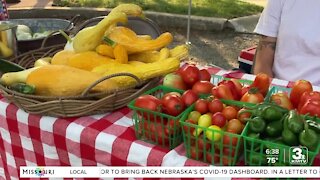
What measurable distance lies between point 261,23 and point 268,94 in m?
0.80

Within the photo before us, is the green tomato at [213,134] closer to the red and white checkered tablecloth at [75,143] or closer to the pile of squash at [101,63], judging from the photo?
the red and white checkered tablecloth at [75,143]

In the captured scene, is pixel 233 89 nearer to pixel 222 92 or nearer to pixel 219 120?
pixel 222 92

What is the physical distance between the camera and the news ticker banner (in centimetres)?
89

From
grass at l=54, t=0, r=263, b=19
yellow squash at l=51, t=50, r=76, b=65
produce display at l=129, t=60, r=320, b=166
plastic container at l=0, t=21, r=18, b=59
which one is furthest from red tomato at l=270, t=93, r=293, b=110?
grass at l=54, t=0, r=263, b=19

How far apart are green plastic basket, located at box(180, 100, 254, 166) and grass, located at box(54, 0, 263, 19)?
13.8 ft

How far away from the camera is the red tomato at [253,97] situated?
3.46 ft

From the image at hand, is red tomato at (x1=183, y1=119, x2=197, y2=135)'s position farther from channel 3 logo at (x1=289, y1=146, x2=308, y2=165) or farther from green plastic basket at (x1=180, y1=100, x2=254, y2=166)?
channel 3 logo at (x1=289, y1=146, x2=308, y2=165)

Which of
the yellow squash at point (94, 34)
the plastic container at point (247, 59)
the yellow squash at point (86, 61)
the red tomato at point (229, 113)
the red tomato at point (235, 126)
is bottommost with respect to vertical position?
the plastic container at point (247, 59)

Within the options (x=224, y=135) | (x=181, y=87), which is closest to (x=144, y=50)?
(x=181, y=87)

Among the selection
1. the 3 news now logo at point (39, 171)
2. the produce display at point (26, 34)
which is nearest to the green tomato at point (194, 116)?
the 3 news now logo at point (39, 171)

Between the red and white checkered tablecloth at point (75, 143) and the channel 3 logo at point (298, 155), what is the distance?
0.40 ft

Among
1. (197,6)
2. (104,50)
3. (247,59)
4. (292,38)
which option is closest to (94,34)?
(104,50)

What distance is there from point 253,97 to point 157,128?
27 cm

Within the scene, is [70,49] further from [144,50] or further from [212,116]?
[212,116]
